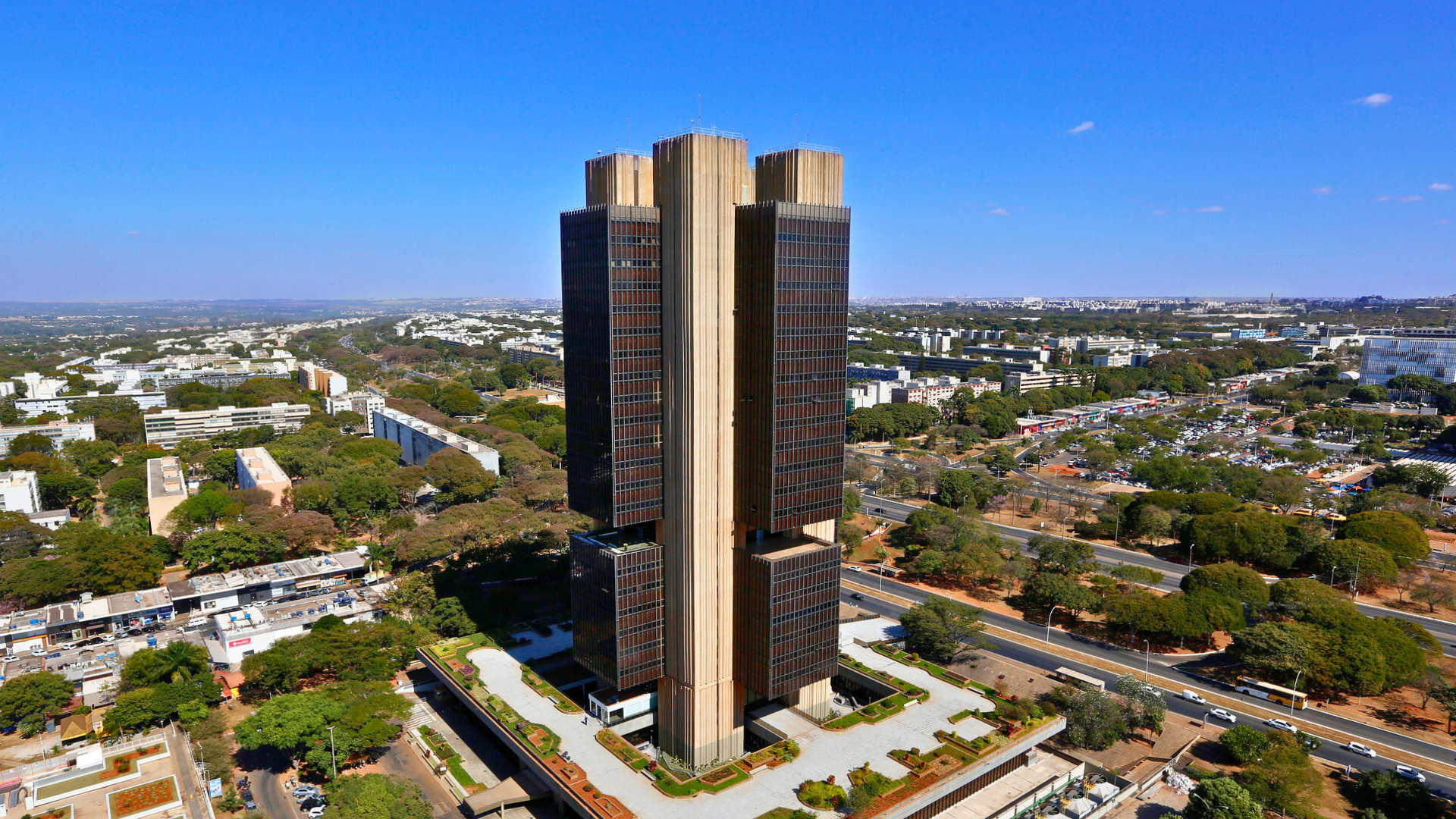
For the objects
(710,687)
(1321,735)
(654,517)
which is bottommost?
(1321,735)

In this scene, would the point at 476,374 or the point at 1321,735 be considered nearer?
the point at 1321,735

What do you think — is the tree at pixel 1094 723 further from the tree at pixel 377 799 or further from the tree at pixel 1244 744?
the tree at pixel 377 799

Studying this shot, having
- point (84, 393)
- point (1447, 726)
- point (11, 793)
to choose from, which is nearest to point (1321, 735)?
point (1447, 726)

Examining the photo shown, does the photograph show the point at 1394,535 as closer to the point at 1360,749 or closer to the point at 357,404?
the point at 1360,749

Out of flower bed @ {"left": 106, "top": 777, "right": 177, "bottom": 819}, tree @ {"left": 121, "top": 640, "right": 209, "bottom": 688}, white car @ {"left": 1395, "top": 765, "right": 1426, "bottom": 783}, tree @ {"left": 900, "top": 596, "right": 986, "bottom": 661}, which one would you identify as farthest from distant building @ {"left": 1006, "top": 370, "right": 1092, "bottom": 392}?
flower bed @ {"left": 106, "top": 777, "right": 177, "bottom": 819}

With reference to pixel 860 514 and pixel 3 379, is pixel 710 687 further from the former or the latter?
pixel 3 379

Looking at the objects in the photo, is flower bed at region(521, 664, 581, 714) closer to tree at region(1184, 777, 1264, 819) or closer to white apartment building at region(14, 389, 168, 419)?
tree at region(1184, 777, 1264, 819)
